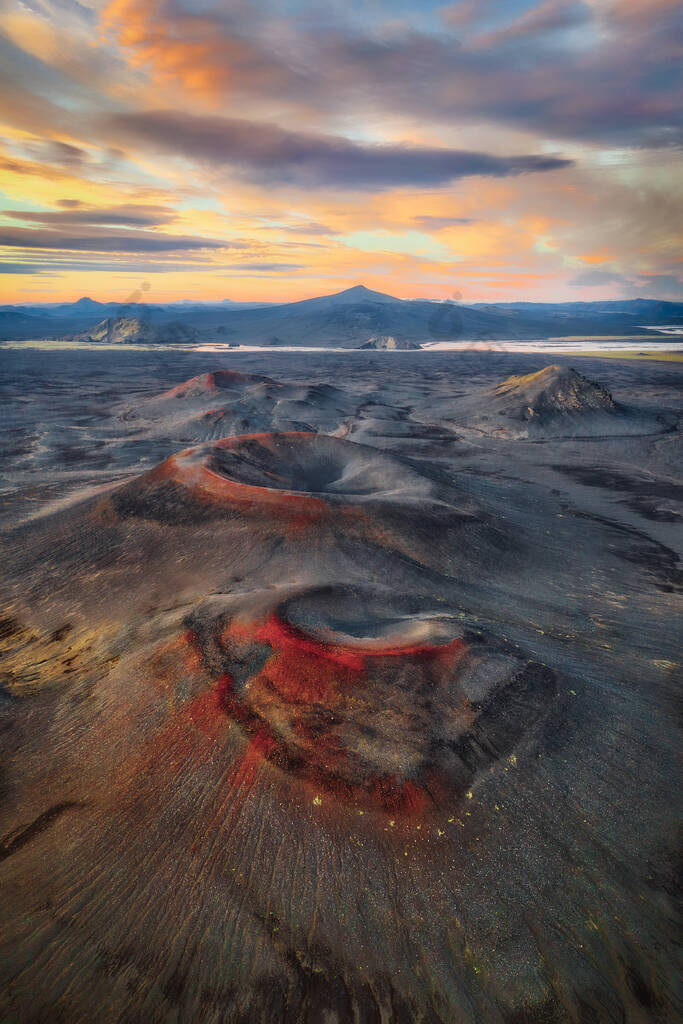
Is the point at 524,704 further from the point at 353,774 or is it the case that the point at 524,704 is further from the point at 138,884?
the point at 138,884

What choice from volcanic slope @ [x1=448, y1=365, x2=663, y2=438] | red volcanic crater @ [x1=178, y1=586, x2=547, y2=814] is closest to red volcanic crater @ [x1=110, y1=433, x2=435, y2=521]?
red volcanic crater @ [x1=178, y1=586, x2=547, y2=814]

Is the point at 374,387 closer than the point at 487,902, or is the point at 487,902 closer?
the point at 487,902

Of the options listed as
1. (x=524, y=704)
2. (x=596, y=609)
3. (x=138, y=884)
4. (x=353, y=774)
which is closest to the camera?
(x=138, y=884)

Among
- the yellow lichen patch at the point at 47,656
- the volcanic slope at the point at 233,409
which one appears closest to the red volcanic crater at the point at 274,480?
the yellow lichen patch at the point at 47,656

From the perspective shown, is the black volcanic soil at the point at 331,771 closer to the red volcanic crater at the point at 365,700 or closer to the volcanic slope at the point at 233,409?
the red volcanic crater at the point at 365,700

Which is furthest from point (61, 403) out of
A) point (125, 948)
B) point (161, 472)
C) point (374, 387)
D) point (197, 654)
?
point (125, 948)

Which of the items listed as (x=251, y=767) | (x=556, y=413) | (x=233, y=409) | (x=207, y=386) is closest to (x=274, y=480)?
(x=251, y=767)
